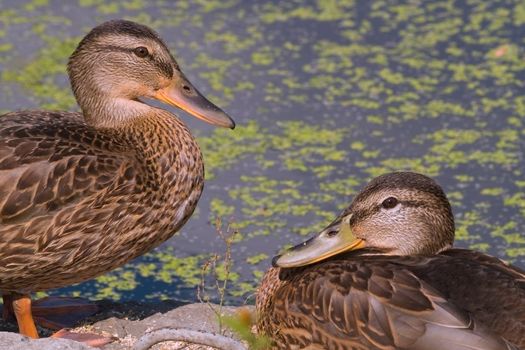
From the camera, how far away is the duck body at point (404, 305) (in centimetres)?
405

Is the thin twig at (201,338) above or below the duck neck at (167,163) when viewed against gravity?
below

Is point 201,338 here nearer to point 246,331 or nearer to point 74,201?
point 246,331

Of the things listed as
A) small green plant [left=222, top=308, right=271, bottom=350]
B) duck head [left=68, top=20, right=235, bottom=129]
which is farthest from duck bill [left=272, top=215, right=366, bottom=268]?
duck head [left=68, top=20, right=235, bottom=129]

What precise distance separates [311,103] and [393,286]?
378 centimetres

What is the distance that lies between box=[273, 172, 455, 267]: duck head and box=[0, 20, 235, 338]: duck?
0.76 meters

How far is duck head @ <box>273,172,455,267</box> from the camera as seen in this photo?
15.3ft

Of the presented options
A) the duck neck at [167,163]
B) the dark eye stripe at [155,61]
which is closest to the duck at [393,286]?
the duck neck at [167,163]

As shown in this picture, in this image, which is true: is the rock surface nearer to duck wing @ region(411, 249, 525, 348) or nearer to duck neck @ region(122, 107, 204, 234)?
duck neck @ region(122, 107, 204, 234)

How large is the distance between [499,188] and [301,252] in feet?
7.95

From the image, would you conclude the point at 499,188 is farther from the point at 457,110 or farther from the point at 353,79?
the point at 353,79

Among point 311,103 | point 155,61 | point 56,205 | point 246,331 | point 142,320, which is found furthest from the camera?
point 311,103

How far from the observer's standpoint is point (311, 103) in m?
7.89

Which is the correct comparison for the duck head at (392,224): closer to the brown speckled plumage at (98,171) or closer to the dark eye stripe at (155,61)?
the brown speckled plumage at (98,171)

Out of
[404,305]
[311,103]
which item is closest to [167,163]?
[404,305]
